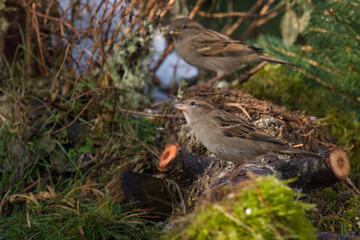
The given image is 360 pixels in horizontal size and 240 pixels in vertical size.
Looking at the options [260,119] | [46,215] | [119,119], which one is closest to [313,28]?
[260,119]

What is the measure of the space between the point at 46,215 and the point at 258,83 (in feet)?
10.7

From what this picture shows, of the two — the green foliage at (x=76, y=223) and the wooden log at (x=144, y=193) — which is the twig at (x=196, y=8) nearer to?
the wooden log at (x=144, y=193)

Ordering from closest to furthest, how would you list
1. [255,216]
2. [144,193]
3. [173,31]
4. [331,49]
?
[255,216], [144,193], [331,49], [173,31]

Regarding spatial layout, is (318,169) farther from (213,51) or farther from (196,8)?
(196,8)

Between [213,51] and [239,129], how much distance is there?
6.74ft

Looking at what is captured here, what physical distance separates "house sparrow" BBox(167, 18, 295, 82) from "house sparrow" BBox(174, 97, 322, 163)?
174cm

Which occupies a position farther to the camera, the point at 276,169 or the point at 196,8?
the point at 196,8

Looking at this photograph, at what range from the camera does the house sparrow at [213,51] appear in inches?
218

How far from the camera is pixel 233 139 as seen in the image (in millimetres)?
3686

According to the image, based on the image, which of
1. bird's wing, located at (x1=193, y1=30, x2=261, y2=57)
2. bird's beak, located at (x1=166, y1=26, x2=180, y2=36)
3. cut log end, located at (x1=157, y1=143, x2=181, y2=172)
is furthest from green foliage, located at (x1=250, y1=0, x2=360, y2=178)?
cut log end, located at (x1=157, y1=143, x2=181, y2=172)

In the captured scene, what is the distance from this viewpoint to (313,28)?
5270 millimetres

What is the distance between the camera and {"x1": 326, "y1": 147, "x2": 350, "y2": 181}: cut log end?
3273 mm

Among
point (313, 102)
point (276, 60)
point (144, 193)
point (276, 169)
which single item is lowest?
point (144, 193)

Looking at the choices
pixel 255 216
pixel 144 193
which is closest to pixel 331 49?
pixel 144 193
